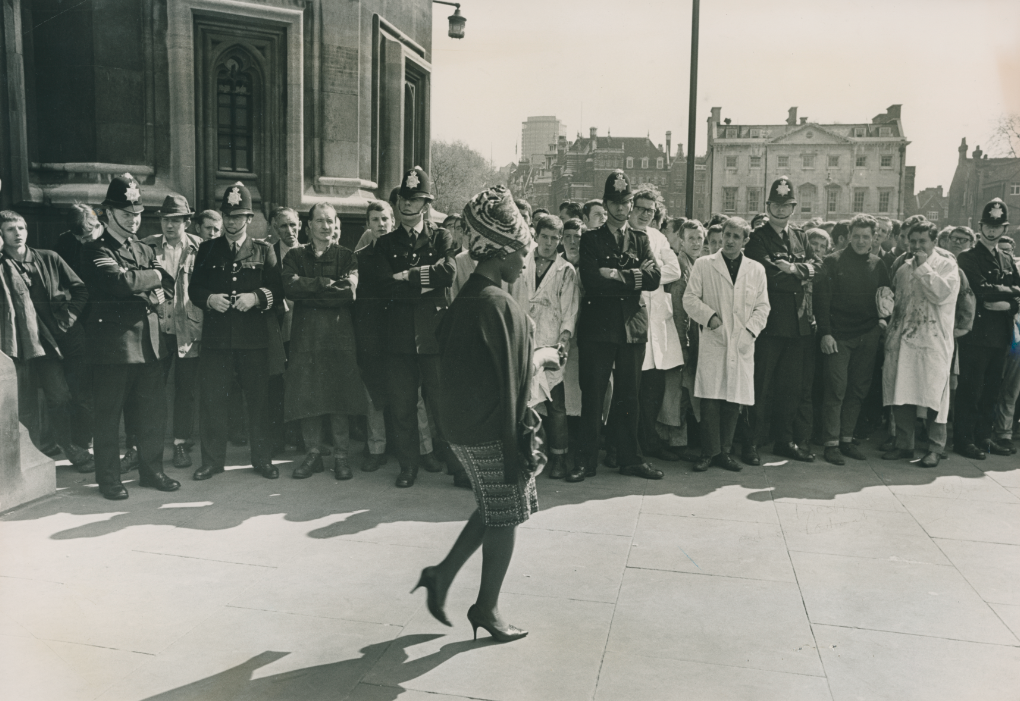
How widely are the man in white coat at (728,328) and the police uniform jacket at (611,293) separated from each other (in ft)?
2.15

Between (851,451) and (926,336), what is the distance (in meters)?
1.22

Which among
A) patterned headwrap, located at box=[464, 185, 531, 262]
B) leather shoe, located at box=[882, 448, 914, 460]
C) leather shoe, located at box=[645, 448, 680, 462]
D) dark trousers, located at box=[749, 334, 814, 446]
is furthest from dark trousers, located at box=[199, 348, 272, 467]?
leather shoe, located at box=[882, 448, 914, 460]

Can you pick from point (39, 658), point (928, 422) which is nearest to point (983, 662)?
point (39, 658)

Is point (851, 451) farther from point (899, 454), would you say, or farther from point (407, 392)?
point (407, 392)

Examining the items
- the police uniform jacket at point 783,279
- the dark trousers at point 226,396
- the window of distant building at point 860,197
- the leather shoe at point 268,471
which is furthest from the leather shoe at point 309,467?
the window of distant building at point 860,197

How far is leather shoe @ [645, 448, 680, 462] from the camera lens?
756 centimetres

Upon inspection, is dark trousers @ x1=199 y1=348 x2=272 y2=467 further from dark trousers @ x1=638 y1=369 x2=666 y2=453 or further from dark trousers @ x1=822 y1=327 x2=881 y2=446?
dark trousers @ x1=822 y1=327 x2=881 y2=446

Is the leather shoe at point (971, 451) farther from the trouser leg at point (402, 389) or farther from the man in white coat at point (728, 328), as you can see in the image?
the trouser leg at point (402, 389)

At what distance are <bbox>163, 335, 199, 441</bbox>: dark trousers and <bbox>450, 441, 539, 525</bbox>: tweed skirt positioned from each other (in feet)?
13.2

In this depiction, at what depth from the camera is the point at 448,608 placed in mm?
4137

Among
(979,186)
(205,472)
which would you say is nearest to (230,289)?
(205,472)

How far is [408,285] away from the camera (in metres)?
6.62

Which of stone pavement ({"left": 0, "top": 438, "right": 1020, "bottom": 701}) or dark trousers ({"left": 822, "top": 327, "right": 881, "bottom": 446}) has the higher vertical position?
dark trousers ({"left": 822, "top": 327, "right": 881, "bottom": 446})

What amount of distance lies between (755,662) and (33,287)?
5347 mm
